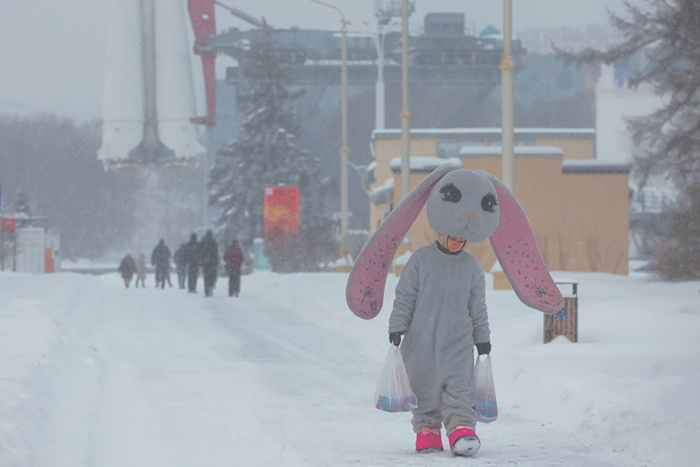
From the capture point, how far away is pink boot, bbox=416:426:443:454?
5445 mm

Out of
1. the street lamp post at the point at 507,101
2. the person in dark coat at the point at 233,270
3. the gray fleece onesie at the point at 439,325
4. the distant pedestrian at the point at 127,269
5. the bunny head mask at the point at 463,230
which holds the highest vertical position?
the street lamp post at the point at 507,101

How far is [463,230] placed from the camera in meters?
5.23

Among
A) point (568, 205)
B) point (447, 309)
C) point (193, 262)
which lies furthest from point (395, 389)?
point (568, 205)

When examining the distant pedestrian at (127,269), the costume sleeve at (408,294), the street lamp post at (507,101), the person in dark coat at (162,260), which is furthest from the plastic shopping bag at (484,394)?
the distant pedestrian at (127,269)

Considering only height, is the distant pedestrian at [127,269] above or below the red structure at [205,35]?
below

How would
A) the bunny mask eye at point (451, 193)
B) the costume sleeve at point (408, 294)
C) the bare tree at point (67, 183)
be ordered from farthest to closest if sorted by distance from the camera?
the bare tree at point (67, 183)
the costume sleeve at point (408, 294)
the bunny mask eye at point (451, 193)

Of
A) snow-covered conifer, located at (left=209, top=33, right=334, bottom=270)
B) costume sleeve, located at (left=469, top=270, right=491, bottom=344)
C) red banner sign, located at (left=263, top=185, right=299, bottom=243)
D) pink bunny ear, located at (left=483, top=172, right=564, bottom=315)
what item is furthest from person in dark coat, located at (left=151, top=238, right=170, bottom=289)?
costume sleeve, located at (left=469, top=270, right=491, bottom=344)

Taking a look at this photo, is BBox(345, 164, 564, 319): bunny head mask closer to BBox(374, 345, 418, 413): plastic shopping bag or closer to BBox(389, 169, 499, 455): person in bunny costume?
BBox(389, 169, 499, 455): person in bunny costume

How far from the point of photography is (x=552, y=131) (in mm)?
A: 43094

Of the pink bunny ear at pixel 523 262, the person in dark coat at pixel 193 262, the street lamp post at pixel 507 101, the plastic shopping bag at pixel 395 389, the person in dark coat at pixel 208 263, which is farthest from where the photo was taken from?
the person in dark coat at pixel 193 262

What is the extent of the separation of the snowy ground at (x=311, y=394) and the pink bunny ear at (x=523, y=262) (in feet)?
2.96

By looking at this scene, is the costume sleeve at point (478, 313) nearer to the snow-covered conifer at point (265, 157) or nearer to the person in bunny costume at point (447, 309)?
the person in bunny costume at point (447, 309)

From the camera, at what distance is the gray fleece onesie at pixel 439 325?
17.5 feet

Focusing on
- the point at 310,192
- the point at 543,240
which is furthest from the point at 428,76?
the point at 543,240
